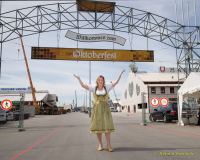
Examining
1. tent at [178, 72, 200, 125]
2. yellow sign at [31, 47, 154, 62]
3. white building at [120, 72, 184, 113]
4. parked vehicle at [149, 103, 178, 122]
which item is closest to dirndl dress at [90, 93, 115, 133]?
tent at [178, 72, 200, 125]

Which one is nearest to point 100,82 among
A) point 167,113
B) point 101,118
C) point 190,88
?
point 101,118

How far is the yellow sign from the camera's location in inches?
976

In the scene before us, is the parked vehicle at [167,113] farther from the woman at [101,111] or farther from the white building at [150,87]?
the white building at [150,87]

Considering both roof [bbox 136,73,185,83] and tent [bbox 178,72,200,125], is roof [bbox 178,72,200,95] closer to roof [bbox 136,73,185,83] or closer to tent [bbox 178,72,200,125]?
tent [bbox 178,72,200,125]

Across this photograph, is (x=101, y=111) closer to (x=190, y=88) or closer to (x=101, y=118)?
(x=101, y=118)

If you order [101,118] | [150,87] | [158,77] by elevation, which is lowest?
[101,118]

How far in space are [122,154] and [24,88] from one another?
8951cm

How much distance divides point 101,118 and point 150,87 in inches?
2337

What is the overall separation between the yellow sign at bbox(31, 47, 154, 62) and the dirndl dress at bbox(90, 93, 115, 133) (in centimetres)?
1704

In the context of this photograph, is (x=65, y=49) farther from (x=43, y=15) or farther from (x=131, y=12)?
(x=131, y=12)

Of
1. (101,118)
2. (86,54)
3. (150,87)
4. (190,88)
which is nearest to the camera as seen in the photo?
(101,118)

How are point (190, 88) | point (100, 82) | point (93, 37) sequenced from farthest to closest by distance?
1. point (93, 37)
2. point (190, 88)
3. point (100, 82)

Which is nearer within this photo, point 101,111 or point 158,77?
point 101,111

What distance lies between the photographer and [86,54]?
25172mm
